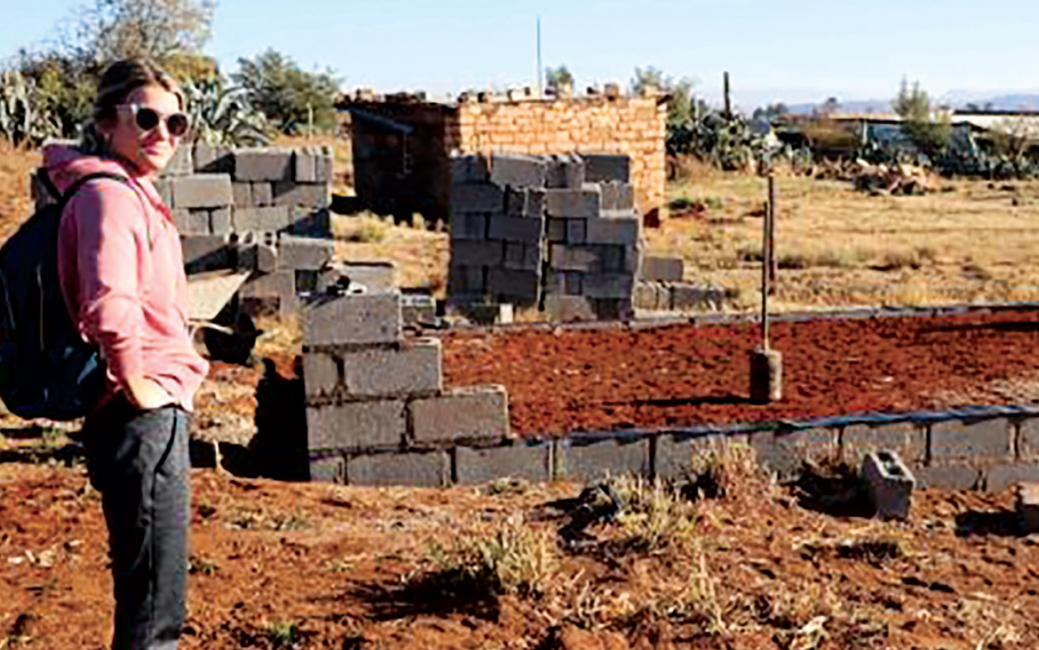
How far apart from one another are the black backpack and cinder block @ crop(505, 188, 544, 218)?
9.50 meters

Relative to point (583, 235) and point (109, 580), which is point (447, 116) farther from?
point (109, 580)

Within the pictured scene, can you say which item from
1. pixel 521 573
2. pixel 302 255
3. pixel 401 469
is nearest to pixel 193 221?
pixel 302 255

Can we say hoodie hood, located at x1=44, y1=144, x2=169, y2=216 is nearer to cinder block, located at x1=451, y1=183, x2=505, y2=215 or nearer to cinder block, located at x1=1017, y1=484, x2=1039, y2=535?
cinder block, located at x1=1017, y1=484, x2=1039, y2=535

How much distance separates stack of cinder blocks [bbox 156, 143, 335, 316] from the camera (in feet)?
37.8

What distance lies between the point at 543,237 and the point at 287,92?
110 feet

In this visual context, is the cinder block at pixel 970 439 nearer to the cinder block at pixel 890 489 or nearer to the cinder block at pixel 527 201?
the cinder block at pixel 890 489

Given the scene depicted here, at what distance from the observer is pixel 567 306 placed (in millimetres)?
12766

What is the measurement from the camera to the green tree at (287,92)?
4391 centimetres

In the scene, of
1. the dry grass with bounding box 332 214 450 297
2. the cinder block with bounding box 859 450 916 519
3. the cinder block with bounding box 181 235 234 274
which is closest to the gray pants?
the cinder block with bounding box 859 450 916 519

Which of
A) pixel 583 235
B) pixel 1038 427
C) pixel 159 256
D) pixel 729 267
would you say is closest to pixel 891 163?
pixel 729 267

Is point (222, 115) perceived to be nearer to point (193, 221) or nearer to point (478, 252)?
point (193, 221)

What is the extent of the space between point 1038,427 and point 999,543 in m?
1.43

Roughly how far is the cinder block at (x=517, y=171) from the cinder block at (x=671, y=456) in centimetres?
564

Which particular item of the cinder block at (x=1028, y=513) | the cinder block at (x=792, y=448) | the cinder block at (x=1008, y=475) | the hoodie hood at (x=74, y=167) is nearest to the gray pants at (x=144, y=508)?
the hoodie hood at (x=74, y=167)
